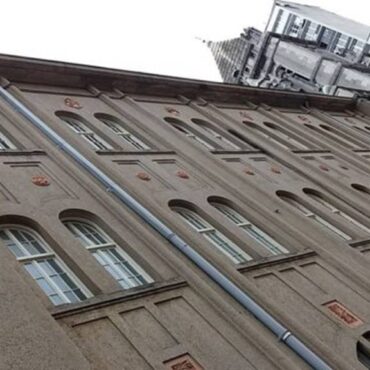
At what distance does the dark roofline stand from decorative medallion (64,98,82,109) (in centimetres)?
103

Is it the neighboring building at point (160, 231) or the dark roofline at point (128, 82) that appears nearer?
the neighboring building at point (160, 231)

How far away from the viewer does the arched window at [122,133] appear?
62.7ft

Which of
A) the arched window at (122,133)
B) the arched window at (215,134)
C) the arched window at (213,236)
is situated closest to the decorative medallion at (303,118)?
the arched window at (215,134)

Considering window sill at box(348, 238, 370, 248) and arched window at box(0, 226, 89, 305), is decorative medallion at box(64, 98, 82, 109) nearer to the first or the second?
arched window at box(0, 226, 89, 305)

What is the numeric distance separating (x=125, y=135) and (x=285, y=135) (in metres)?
9.01

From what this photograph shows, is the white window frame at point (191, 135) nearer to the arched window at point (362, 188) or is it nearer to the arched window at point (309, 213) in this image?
the arched window at point (309, 213)

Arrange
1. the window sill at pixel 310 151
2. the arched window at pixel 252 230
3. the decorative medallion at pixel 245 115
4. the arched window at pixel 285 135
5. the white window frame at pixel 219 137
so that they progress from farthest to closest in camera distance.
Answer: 1. the decorative medallion at pixel 245 115
2. the arched window at pixel 285 135
3. the window sill at pixel 310 151
4. the white window frame at pixel 219 137
5. the arched window at pixel 252 230

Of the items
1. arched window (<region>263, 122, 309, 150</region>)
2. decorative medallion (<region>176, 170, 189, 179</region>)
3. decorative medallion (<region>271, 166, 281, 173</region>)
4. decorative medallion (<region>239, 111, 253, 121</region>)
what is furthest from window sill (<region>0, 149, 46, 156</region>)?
arched window (<region>263, 122, 309, 150</region>)

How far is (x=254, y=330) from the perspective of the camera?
36.5ft

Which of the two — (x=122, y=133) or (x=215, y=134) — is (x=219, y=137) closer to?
(x=215, y=134)

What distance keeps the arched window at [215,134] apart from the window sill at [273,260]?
7110 mm

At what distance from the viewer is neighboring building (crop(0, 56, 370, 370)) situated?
10.2 metres

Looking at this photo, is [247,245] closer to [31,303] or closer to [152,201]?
[152,201]

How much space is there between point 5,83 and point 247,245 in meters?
9.45
